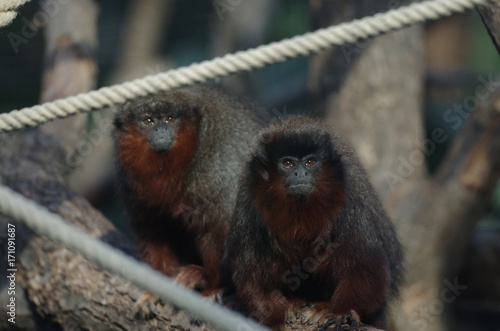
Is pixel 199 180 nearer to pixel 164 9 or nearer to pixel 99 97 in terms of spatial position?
pixel 99 97

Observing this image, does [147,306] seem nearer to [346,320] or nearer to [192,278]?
[192,278]

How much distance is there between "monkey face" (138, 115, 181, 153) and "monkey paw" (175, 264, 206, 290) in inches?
29.3

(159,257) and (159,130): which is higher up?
(159,130)

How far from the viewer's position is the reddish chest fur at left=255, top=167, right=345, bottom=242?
4.01m

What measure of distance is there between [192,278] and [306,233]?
3.48ft

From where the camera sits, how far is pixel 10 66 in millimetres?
8805

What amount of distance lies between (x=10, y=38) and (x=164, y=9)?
1.74 meters

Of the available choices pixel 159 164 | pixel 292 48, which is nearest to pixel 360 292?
pixel 292 48
